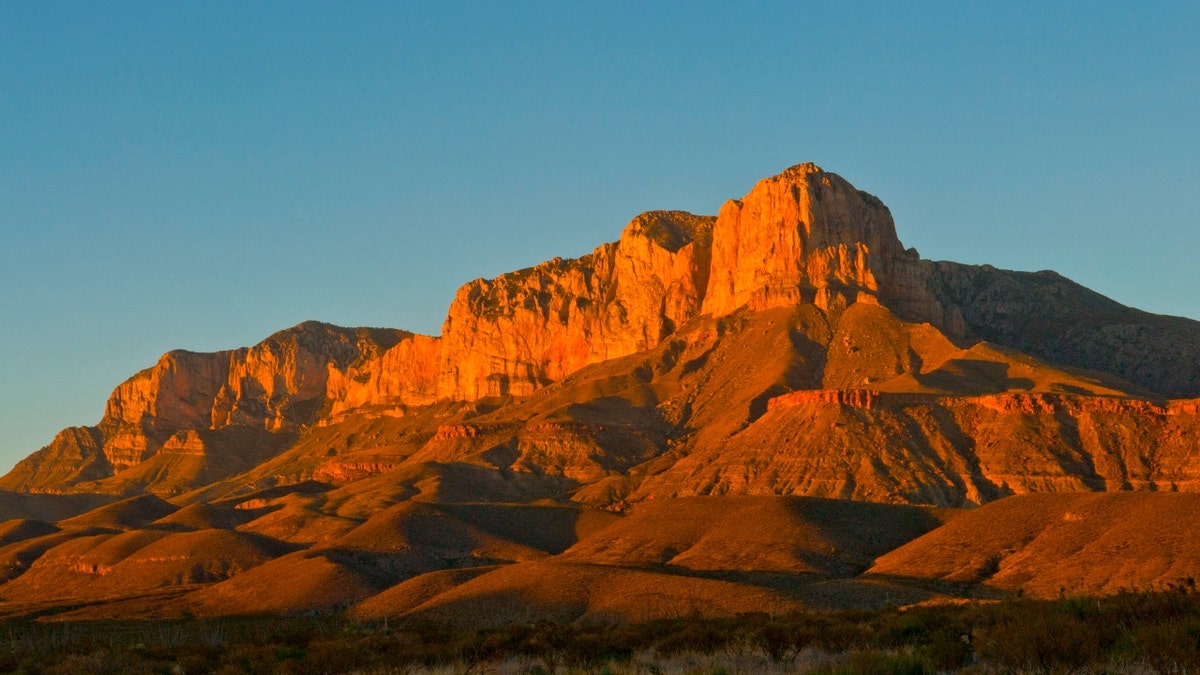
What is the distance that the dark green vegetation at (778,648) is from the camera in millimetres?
30188

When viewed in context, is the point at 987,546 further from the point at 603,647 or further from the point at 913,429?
the point at 603,647

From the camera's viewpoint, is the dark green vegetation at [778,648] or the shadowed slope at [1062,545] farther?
the shadowed slope at [1062,545]

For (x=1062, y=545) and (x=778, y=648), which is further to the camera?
(x=1062, y=545)

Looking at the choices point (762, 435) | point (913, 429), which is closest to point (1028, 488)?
point (913, 429)

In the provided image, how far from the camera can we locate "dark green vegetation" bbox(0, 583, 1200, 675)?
99.0 ft

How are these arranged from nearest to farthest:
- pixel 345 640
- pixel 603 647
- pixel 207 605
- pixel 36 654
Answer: pixel 603 647 → pixel 345 640 → pixel 36 654 → pixel 207 605

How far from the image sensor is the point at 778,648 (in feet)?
133

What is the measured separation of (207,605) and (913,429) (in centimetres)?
9155

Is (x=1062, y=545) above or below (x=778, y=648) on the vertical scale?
below

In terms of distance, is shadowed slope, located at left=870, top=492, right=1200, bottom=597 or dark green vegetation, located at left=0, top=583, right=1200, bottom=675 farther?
shadowed slope, located at left=870, top=492, right=1200, bottom=597

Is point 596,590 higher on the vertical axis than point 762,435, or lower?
lower

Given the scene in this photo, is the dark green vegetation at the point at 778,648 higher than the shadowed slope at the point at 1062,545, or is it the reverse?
the dark green vegetation at the point at 778,648

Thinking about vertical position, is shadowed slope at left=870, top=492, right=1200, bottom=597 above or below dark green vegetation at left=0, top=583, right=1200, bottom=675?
below

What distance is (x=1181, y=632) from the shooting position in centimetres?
3045
